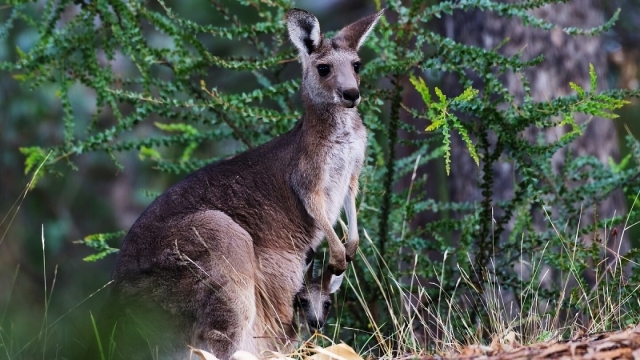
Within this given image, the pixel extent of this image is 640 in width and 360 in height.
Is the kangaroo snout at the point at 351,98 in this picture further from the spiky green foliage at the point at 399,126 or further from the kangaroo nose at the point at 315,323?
the kangaroo nose at the point at 315,323

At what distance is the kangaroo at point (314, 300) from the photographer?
202 inches

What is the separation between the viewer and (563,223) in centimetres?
604

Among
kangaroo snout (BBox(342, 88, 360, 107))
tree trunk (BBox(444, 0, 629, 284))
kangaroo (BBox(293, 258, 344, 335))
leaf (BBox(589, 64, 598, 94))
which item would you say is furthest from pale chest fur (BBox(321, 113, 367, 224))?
tree trunk (BBox(444, 0, 629, 284))

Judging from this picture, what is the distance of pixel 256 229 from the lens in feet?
16.4

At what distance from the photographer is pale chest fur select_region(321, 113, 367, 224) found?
5020mm

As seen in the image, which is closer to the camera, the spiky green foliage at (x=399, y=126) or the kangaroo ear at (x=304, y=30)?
the kangaroo ear at (x=304, y=30)

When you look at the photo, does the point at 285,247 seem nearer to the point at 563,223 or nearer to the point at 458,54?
the point at 458,54

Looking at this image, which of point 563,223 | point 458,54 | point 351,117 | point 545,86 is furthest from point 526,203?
point 545,86

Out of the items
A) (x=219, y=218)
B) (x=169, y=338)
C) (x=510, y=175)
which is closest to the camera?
(x=169, y=338)

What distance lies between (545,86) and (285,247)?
3605mm

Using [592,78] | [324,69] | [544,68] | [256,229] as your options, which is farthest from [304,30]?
[544,68]

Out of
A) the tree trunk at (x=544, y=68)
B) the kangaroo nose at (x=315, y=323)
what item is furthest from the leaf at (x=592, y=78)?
the tree trunk at (x=544, y=68)

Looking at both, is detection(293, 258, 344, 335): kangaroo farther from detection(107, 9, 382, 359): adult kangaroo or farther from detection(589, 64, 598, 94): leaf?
detection(589, 64, 598, 94): leaf

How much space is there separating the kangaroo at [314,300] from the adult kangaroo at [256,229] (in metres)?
0.10
